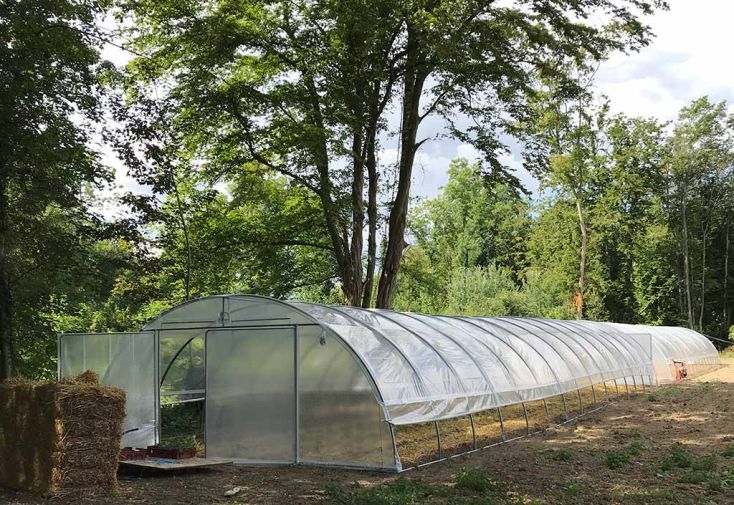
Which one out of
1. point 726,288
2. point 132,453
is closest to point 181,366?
point 132,453

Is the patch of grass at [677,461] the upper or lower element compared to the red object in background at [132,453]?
lower

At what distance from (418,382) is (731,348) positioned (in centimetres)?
3475

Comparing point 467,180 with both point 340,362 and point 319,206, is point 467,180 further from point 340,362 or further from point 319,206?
point 340,362

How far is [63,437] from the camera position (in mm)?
7629

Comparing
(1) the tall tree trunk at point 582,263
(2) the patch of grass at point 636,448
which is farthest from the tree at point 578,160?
(2) the patch of grass at point 636,448

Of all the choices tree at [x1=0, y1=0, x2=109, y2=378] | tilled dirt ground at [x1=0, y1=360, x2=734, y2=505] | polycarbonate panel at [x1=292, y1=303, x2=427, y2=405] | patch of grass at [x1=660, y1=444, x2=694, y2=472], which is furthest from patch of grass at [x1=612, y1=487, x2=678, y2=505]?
tree at [x1=0, y1=0, x2=109, y2=378]

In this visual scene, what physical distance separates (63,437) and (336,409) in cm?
363

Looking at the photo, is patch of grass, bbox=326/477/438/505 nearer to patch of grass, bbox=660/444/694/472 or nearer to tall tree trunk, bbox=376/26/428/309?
patch of grass, bbox=660/444/694/472

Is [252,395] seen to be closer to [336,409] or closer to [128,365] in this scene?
[336,409]

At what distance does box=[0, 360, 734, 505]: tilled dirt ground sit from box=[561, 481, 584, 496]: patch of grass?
0.04ft

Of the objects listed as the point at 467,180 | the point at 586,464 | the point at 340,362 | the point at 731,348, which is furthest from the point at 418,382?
the point at 467,180

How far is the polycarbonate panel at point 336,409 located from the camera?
929cm

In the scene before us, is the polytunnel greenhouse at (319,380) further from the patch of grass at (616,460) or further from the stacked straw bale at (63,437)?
the stacked straw bale at (63,437)

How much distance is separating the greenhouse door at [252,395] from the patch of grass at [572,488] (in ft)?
13.4
